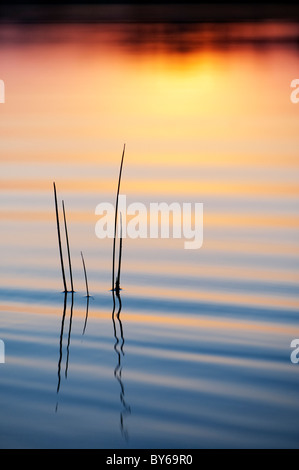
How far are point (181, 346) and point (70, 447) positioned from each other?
2.39 feet

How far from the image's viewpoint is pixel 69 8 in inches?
430

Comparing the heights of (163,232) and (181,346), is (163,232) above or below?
above

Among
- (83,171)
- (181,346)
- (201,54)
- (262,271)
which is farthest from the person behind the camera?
(201,54)

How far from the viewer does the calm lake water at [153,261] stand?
Answer: 2.03 meters

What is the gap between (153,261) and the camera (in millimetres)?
3395

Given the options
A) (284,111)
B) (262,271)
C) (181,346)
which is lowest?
(181,346)

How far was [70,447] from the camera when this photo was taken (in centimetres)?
183

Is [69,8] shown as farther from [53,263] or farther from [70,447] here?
[70,447]

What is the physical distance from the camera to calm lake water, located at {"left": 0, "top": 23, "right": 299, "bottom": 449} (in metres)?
2.03

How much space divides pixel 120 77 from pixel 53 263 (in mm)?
4211

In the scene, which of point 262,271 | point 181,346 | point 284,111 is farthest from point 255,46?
point 181,346

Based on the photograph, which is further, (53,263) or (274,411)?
(53,263)
